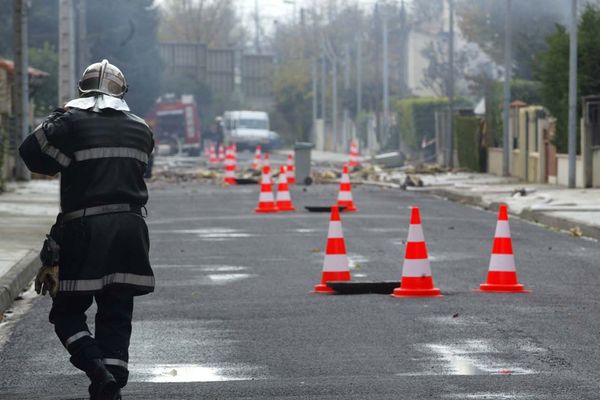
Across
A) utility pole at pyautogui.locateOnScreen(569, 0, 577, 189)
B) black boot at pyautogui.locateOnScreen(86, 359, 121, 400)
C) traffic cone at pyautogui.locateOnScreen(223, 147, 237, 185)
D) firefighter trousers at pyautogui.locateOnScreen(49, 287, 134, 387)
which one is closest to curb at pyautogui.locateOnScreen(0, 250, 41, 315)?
firefighter trousers at pyautogui.locateOnScreen(49, 287, 134, 387)

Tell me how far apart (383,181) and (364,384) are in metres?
35.5

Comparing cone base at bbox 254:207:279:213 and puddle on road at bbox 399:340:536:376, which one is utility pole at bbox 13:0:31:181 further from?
puddle on road at bbox 399:340:536:376

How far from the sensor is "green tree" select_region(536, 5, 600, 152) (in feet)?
119

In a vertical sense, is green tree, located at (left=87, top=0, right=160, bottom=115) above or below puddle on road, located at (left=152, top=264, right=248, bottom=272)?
above

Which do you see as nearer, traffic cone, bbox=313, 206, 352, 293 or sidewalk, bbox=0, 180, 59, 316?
traffic cone, bbox=313, 206, 352, 293

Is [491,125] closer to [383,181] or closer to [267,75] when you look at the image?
[383,181]

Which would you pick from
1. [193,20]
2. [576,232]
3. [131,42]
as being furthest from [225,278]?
[193,20]

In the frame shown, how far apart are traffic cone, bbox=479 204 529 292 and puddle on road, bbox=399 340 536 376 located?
133 inches

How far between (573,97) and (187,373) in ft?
85.3

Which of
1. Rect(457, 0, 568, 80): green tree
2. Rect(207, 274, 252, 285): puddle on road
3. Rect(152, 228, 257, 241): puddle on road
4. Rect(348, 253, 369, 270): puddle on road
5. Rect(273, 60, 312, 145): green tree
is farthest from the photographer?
Rect(273, 60, 312, 145): green tree

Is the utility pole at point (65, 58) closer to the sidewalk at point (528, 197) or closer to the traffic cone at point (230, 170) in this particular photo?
the traffic cone at point (230, 170)

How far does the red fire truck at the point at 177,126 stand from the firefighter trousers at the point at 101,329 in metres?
72.9

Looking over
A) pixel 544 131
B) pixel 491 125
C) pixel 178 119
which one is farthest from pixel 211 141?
pixel 544 131

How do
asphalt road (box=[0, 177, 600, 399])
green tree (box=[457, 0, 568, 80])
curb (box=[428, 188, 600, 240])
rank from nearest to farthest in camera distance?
asphalt road (box=[0, 177, 600, 399]), curb (box=[428, 188, 600, 240]), green tree (box=[457, 0, 568, 80])
